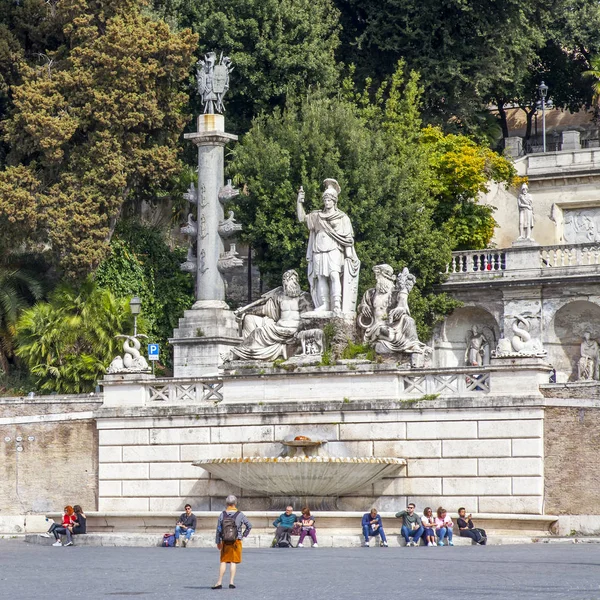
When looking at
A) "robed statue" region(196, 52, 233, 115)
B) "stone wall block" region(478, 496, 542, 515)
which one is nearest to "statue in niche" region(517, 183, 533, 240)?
"robed statue" region(196, 52, 233, 115)

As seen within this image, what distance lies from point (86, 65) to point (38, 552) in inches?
674

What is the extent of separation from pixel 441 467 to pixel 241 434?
4.43 m

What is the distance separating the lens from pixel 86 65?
4688 cm

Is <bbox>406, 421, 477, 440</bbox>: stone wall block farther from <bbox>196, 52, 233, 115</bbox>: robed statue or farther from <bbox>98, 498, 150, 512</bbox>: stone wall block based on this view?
<bbox>196, 52, 233, 115</bbox>: robed statue

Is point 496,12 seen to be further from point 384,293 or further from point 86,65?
point 384,293

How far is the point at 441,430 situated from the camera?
119 feet

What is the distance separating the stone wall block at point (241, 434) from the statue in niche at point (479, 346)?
498 inches

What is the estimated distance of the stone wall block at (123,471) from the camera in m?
38.6

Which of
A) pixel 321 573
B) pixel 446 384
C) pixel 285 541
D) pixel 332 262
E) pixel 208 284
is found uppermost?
pixel 208 284

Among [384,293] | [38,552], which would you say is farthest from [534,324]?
[38,552]

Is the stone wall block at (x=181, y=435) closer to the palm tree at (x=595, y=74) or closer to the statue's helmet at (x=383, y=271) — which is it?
the statue's helmet at (x=383, y=271)

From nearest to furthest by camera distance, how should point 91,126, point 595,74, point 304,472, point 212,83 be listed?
point 304,472 → point 212,83 → point 91,126 → point 595,74

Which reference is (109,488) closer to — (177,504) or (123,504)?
(123,504)

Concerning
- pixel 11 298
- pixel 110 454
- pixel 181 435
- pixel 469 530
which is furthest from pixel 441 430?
pixel 11 298
